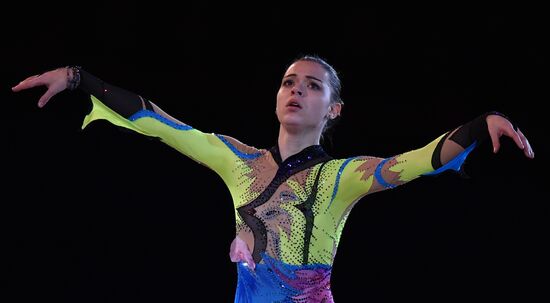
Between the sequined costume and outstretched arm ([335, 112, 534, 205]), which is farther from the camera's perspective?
the sequined costume

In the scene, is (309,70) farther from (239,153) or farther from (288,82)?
(239,153)

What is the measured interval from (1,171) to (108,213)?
0.52 m

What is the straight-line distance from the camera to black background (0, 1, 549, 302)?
3.44 meters

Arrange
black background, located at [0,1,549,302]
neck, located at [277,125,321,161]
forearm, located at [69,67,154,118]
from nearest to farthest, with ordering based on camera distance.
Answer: forearm, located at [69,67,154,118] < neck, located at [277,125,321,161] < black background, located at [0,1,549,302]

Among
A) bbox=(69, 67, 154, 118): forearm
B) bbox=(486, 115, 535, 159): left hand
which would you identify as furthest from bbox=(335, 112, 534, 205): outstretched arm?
bbox=(69, 67, 154, 118): forearm

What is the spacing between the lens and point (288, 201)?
2158mm

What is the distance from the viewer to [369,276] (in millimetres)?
3598

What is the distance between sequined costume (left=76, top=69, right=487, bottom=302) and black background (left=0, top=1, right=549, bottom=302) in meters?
1.41

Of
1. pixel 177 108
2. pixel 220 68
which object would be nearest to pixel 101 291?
pixel 177 108

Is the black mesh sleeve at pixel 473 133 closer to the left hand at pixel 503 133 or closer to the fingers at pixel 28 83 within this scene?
the left hand at pixel 503 133

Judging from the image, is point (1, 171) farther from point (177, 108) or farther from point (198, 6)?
point (198, 6)

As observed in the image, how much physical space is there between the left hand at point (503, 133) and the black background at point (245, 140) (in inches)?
73.0

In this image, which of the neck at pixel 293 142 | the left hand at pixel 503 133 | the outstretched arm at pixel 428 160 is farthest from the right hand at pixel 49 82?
the left hand at pixel 503 133

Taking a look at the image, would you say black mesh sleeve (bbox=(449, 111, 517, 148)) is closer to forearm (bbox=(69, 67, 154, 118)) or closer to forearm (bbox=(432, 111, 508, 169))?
forearm (bbox=(432, 111, 508, 169))
